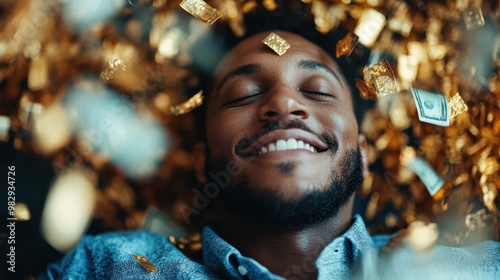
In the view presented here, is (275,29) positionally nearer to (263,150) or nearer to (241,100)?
(241,100)

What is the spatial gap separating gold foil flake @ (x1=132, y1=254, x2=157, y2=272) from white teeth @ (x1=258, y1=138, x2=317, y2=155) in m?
0.37

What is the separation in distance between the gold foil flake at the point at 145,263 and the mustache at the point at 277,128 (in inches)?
13.1

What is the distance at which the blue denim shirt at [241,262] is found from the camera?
1.30 metres

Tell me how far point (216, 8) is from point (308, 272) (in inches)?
31.3

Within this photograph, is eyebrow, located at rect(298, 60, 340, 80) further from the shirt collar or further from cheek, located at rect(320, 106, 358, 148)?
the shirt collar

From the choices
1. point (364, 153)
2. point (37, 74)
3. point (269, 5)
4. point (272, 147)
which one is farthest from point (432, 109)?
point (37, 74)

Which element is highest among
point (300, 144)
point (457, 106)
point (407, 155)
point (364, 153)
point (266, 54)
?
point (266, 54)

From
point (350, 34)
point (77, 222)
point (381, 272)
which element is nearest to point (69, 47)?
point (77, 222)

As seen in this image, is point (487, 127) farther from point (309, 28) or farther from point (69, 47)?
point (69, 47)

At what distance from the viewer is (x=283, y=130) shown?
1324 millimetres

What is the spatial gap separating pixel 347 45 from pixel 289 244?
576 millimetres

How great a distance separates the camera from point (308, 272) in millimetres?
1325

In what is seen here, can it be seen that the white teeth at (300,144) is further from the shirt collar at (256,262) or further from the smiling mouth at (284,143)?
the shirt collar at (256,262)

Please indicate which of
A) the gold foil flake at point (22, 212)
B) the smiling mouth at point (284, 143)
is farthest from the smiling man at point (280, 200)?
the gold foil flake at point (22, 212)
